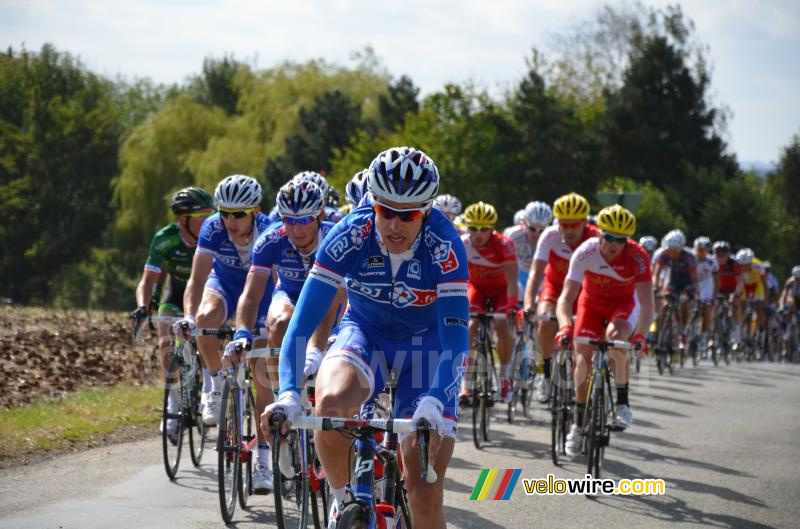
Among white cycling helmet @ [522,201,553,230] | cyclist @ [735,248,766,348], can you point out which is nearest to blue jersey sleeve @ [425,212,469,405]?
white cycling helmet @ [522,201,553,230]

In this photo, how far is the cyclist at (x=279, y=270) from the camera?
7551mm

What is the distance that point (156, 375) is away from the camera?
14.9 meters

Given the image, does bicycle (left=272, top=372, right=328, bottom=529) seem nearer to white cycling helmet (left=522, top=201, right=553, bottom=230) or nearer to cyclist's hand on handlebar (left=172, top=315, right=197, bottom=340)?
cyclist's hand on handlebar (left=172, top=315, right=197, bottom=340)

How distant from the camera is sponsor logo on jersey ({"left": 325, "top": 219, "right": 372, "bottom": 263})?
17.7 ft

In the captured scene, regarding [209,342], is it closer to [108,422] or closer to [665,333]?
[108,422]

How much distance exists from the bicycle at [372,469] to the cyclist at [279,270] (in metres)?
2.50

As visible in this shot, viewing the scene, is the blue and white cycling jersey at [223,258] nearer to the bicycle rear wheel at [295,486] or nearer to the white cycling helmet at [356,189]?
the white cycling helmet at [356,189]

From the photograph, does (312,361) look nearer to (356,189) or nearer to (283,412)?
(283,412)

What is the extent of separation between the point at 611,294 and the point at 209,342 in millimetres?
3920

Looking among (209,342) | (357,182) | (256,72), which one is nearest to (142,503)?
(209,342)

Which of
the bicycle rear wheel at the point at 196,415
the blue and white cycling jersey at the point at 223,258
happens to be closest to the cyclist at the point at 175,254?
the bicycle rear wheel at the point at 196,415

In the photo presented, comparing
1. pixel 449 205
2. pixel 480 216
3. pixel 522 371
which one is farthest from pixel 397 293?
pixel 449 205

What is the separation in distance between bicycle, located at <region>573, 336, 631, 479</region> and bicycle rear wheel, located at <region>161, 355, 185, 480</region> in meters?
3.56

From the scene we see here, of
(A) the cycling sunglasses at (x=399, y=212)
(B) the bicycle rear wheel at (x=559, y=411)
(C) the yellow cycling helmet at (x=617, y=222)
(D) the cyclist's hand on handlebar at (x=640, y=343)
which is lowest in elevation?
(B) the bicycle rear wheel at (x=559, y=411)
